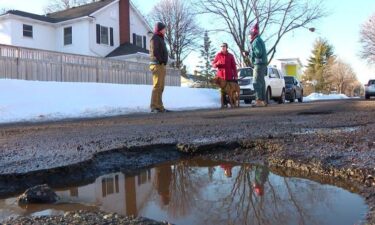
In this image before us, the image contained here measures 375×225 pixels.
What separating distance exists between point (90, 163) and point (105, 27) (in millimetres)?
28372

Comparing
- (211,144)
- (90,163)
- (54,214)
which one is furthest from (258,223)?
(211,144)

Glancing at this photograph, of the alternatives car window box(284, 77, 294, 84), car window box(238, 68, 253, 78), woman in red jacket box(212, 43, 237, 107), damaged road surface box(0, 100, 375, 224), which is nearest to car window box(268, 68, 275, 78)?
car window box(238, 68, 253, 78)

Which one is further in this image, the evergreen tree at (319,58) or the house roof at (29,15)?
the evergreen tree at (319,58)

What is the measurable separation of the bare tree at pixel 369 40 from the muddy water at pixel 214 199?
53282 mm

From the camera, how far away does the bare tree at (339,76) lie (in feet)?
240

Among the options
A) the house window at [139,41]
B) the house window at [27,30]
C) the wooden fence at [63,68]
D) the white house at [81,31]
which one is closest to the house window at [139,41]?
the house window at [139,41]

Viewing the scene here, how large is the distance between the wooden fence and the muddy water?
46.6ft

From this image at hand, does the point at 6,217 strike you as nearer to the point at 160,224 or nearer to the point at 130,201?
the point at 130,201

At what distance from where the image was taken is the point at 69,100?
42.9 feet

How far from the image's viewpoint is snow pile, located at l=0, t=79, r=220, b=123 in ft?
36.0

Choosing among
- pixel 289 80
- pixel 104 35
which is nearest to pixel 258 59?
pixel 289 80

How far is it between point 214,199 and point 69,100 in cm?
1108

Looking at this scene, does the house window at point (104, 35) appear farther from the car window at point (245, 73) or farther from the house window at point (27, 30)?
the car window at point (245, 73)

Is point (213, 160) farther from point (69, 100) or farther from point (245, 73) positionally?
point (245, 73)
